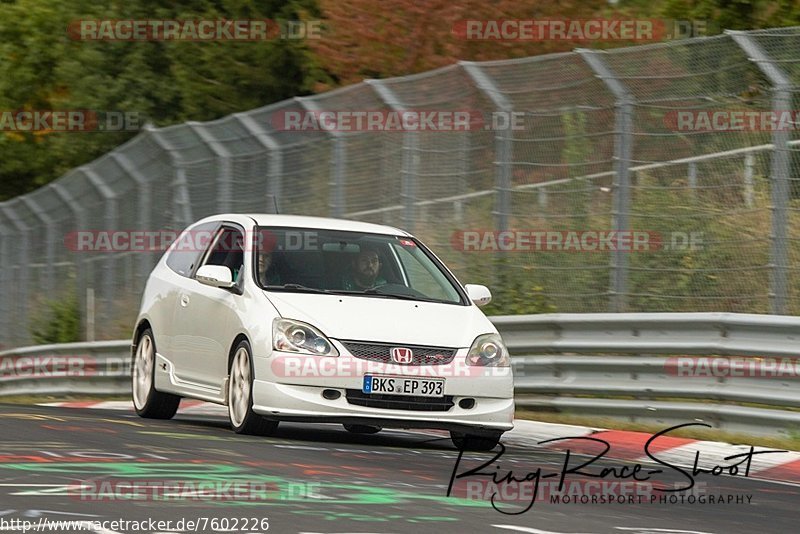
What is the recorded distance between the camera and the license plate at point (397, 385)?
36.1ft

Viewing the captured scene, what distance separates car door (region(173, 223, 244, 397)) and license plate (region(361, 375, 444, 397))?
1232 mm

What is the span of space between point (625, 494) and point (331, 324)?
9.28 ft

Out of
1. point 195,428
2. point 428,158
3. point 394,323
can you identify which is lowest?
point 195,428

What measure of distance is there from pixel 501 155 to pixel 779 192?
3.48 metres

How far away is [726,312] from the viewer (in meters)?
13.1

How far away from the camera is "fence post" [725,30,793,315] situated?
494 inches

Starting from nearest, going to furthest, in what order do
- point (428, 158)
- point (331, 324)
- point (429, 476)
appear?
point (429, 476) < point (331, 324) < point (428, 158)

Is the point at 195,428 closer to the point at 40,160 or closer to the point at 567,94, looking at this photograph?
the point at 567,94

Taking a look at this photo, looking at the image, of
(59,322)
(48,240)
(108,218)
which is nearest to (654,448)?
(108,218)

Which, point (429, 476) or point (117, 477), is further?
point (429, 476)

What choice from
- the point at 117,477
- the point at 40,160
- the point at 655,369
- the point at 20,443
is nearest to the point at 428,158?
the point at 655,369

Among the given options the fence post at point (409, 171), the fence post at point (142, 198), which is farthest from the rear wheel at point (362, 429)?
the fence post at point (142, 198)

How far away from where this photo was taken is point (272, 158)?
1969cm

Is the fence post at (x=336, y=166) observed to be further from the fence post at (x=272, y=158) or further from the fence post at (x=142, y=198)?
the fence post at (x=142, y=198)
